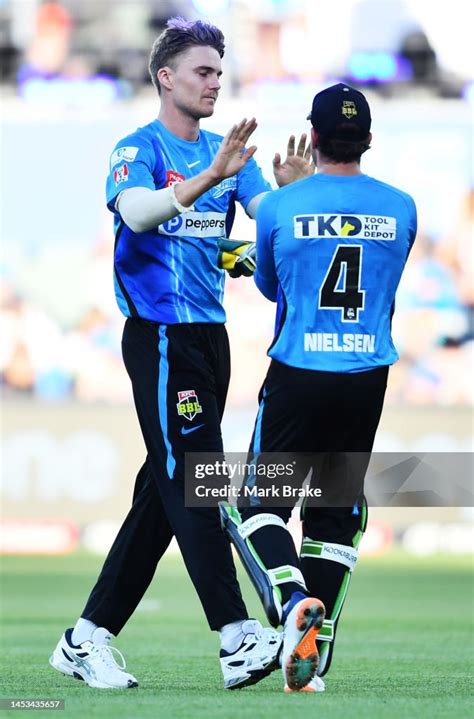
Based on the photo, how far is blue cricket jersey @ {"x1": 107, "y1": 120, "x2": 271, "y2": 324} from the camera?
16.8 feet

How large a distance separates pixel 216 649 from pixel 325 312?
109 inches

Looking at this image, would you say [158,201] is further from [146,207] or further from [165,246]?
[165,246]

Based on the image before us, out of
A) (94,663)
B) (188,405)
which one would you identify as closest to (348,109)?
(188,405)

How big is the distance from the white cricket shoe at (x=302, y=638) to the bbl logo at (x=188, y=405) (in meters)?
0.88

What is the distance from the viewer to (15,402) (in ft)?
55.6

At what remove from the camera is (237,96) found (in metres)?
18.1

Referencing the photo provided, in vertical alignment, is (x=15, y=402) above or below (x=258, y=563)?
below

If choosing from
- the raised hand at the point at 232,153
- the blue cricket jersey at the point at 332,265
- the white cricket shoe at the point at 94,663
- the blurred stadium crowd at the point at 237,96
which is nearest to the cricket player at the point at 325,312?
the blue cricket jersey at the point at 332,265

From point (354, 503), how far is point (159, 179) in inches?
49.5

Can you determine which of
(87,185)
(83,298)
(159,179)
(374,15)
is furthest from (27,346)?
(159,179)

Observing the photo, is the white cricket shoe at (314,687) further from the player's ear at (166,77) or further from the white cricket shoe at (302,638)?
the player's ear at (166,77)

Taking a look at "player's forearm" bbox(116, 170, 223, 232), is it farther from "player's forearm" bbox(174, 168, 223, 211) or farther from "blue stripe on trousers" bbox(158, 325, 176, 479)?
"blue stripe on trousers" bbox(158, 325, 176, 479)

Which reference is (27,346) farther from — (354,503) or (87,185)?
(354,503)

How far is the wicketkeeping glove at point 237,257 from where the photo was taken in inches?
200
